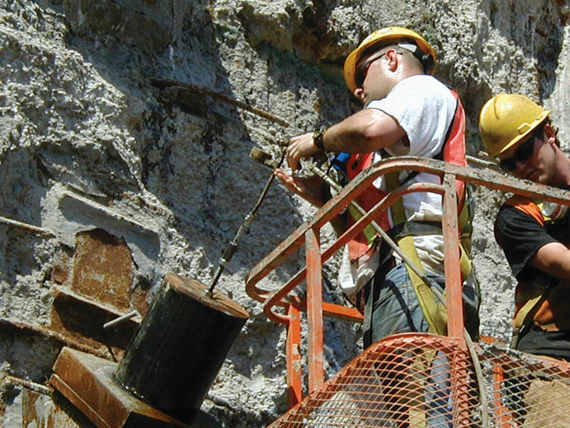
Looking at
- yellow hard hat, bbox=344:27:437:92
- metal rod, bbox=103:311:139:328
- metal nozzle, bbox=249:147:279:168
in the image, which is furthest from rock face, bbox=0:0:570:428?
yellow hard hat, bbox=344:27:437:92

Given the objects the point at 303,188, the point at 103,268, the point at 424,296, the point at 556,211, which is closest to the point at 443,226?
the point at 424,296

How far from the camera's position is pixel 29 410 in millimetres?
4500

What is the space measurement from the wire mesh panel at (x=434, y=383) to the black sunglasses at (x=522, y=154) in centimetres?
112

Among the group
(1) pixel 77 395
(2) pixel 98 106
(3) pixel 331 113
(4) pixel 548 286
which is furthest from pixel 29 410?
(3) pixel 331 113

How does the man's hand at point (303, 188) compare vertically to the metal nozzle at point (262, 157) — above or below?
below

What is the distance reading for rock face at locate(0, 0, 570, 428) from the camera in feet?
15.9

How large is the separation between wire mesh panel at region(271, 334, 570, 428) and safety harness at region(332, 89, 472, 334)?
0.88 feet

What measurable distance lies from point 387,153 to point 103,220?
4.85 feet

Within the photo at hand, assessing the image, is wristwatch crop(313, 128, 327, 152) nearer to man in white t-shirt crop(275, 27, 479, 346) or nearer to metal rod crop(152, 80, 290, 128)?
man in white t-shirt crop(275, 27, 479, 346)

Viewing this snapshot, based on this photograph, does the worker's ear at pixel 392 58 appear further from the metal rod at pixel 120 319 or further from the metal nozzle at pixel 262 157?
the metal rod at pixel 120 319

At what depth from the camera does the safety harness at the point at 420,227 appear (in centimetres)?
386

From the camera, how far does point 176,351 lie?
13.8 ft

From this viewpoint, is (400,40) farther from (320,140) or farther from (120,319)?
(120,319)

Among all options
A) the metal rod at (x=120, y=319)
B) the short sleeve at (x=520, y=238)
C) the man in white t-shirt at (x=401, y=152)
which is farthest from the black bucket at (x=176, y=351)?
the short sleeve at (x=520, y=238)
